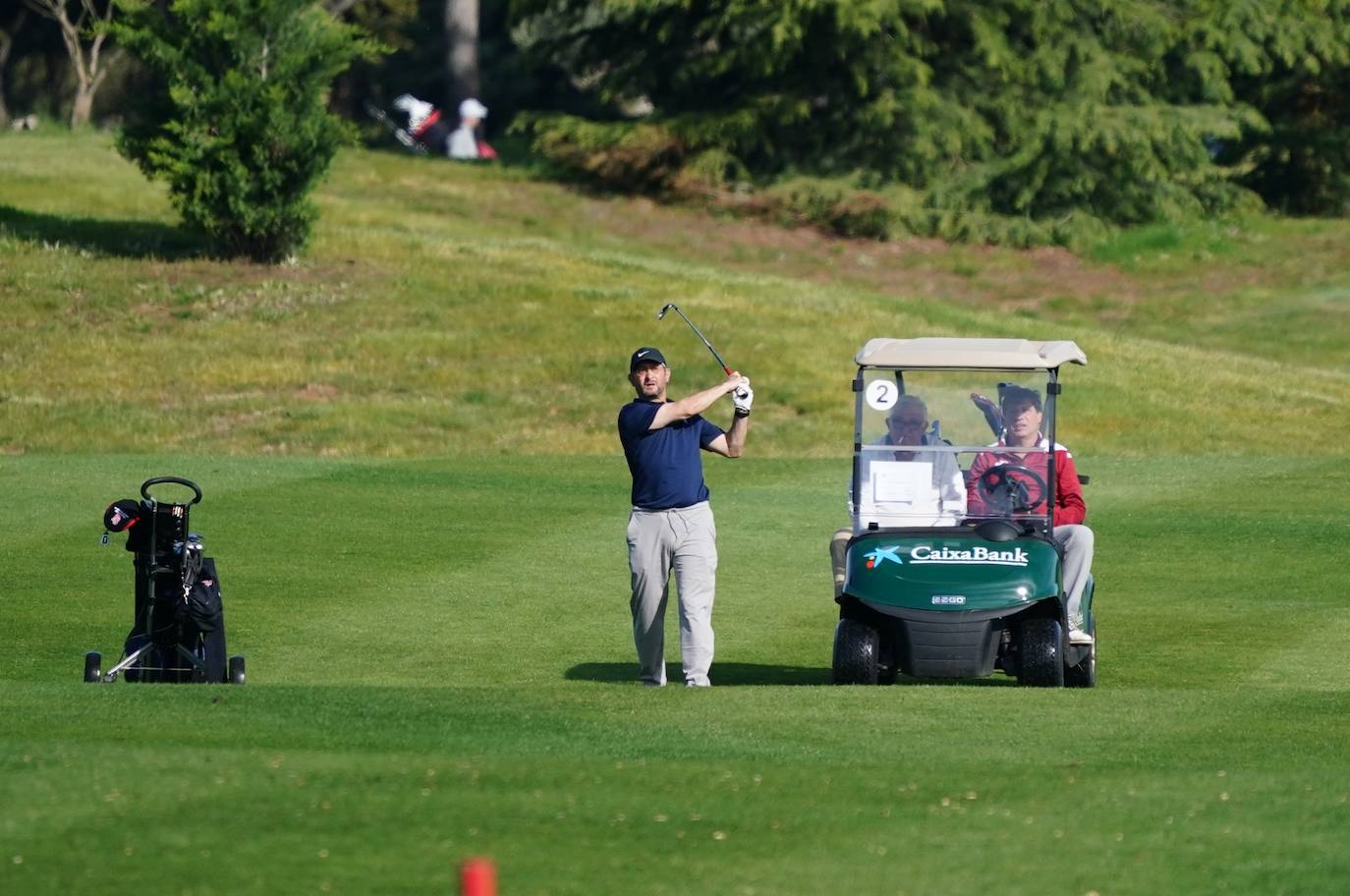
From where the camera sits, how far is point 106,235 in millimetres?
30969

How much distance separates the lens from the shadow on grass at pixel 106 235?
97.8ft

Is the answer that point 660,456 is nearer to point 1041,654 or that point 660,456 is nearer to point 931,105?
point 1041,654

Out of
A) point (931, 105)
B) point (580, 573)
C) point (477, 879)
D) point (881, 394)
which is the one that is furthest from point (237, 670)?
point (931, 105)

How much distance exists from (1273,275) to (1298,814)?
3167cm

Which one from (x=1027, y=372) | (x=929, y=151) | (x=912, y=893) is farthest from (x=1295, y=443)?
(x=912, y=893)

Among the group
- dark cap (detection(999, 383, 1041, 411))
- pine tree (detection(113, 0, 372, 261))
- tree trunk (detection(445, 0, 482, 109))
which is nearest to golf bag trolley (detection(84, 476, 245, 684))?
dark cap (detection(999, 383, 1041, 411))

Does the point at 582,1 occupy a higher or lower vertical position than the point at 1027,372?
higher

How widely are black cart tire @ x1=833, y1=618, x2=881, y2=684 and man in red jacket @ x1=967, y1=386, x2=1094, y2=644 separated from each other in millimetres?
977

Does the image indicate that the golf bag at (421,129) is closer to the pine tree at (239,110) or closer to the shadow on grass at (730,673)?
the pine tree at (239,110)

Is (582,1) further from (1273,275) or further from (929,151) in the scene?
(1273,275)

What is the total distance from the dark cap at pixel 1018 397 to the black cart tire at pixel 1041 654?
1214mm

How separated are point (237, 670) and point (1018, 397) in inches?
155

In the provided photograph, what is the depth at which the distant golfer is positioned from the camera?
1011 centimetres

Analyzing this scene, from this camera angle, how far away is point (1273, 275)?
37.1 metres
